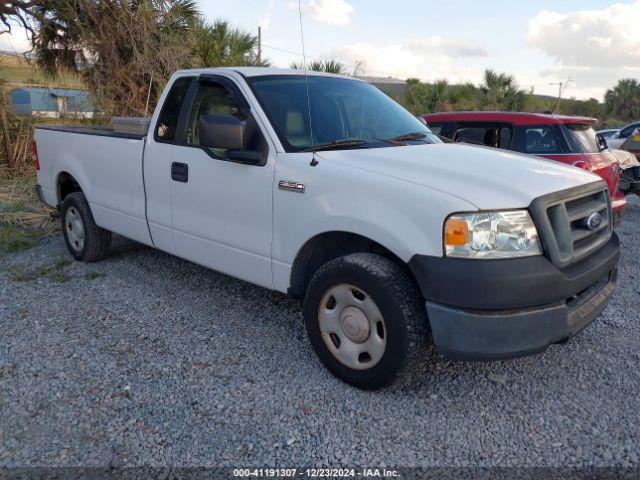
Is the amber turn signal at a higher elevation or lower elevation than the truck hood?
lower

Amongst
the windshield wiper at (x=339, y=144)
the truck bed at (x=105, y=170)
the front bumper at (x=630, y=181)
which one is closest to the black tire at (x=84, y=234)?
the truck bed at (x=105, y=170)

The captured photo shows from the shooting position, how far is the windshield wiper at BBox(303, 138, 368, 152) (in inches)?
143

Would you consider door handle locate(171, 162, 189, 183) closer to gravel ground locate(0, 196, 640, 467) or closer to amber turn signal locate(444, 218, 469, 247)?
gravel ground locate(0, 196, 640, 467)

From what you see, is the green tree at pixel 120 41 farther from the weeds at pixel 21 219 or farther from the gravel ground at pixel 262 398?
the gravel ground at pixel 262 398

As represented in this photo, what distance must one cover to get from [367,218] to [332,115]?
4.03 ft

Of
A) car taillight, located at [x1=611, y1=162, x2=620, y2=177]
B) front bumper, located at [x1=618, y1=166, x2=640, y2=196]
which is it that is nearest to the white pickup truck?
car taillight, located at [x1=611, y1=162, x2=620, y2=177]

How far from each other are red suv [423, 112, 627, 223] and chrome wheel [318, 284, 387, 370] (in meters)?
4.19

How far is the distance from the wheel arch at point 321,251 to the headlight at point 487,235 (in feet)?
1.80

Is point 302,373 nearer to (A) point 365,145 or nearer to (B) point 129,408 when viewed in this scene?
(B) point 129,408

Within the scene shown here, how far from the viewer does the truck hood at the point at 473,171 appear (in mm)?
2896

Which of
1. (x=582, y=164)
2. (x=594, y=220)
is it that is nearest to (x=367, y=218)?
(x=594, y=220)

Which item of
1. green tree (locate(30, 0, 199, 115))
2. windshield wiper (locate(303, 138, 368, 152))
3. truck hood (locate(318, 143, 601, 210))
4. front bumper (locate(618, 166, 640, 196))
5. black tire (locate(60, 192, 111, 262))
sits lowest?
black tire (locate(60, 192, 111, 262))

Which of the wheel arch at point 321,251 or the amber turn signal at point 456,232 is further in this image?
the wheel arch at point 321,251

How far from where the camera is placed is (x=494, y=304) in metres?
Result: 2.77
